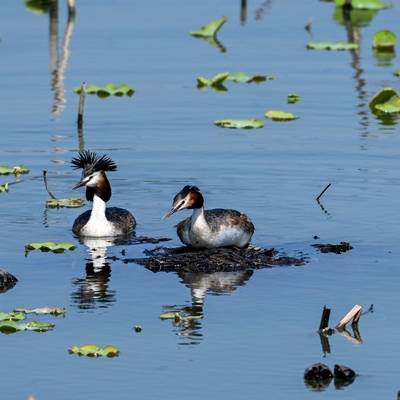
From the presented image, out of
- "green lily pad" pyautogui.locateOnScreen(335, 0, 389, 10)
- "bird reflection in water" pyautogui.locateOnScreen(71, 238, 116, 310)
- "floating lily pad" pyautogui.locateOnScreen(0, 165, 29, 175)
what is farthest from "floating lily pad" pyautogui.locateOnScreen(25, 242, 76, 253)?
"green lily pad" pyautogui.locateOnScreen(335, 0, 389, 10)

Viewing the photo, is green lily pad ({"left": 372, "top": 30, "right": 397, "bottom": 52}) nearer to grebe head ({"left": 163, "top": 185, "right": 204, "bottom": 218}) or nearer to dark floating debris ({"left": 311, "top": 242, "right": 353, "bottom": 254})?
dark floating debris ({"left": 311, "top": 242, "right": 353, "bottom": 254})

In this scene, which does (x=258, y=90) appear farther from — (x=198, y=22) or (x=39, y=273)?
(x=39, y=273)

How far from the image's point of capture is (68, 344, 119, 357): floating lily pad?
16.6 m

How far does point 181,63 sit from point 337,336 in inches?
709

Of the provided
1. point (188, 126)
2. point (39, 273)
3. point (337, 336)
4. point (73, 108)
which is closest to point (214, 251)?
point (39, 273)

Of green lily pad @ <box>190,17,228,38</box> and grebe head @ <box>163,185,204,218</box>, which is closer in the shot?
grebe head @ <box>163,185,204,218</box>

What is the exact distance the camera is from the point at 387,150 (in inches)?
1060

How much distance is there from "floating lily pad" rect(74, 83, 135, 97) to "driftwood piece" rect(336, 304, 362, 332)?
14.5m

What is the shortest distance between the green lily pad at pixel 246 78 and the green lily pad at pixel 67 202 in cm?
864

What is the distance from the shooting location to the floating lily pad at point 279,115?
29.0 metres

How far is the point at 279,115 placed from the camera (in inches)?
1144

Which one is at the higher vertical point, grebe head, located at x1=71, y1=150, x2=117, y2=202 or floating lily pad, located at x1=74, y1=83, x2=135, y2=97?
grebe head, located at x1=71, y1=150, x2=117, y2=202

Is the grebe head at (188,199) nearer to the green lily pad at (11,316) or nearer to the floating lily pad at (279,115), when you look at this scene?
the green lily pad at (11,316)

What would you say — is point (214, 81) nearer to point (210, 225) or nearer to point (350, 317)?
point (210, 225)
